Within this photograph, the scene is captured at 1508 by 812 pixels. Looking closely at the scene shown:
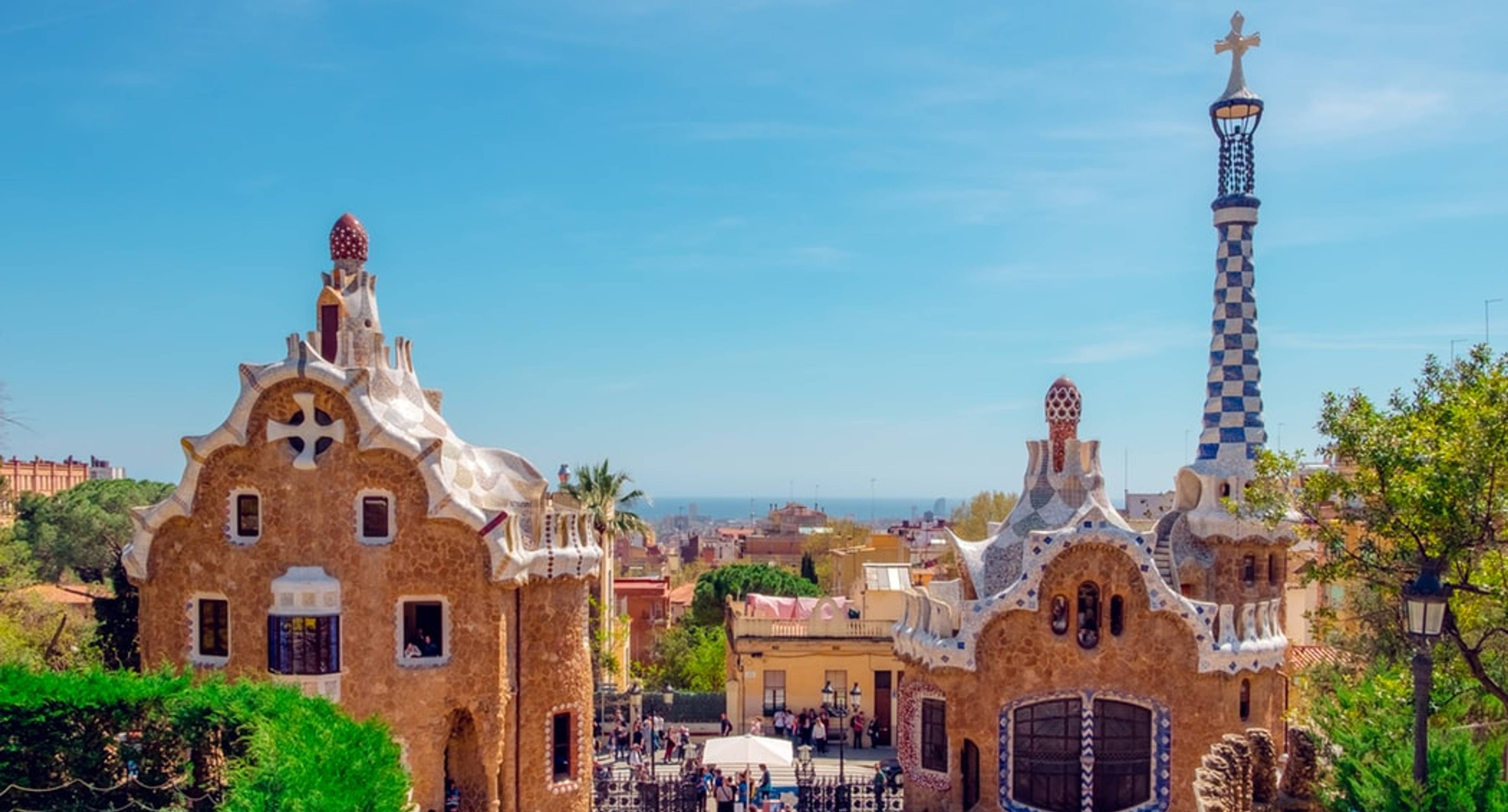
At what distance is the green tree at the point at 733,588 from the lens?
161 ft

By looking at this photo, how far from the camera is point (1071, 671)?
20.8 metres

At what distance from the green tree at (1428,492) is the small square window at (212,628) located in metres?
15.1

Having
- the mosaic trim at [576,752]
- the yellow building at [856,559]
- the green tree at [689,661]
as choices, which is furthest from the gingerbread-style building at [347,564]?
the yellow building at [856,559]

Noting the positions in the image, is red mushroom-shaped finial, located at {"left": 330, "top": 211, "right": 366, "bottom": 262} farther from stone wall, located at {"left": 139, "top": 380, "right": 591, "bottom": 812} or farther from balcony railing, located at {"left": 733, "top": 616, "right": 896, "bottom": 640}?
balcony railing, located at {"left": 733, "top": 616, "right": 896, "bottom": 640}

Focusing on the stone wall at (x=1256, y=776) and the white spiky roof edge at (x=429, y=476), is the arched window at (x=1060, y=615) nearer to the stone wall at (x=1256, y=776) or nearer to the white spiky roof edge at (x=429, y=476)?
the stone wall at (x=1256, y=776)

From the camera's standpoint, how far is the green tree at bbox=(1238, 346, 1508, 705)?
539 inches

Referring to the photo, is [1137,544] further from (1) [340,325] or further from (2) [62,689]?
(2) [62,689]

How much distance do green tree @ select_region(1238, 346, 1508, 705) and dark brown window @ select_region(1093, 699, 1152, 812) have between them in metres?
5.62

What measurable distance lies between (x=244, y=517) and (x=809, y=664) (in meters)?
17.2

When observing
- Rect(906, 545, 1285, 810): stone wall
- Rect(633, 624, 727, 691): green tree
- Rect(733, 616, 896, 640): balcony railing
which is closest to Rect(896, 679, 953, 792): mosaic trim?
Rect(906, 545, 1285, 810): stone wall

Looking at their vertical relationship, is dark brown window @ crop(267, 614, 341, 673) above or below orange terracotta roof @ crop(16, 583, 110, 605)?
above

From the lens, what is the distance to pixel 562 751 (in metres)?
21.9

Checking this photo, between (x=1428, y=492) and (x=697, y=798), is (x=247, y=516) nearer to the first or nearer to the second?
(x=697, y=798)

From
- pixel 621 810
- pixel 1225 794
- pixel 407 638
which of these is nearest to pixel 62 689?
Result: pixel 407 638
